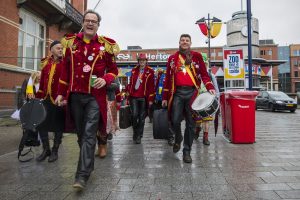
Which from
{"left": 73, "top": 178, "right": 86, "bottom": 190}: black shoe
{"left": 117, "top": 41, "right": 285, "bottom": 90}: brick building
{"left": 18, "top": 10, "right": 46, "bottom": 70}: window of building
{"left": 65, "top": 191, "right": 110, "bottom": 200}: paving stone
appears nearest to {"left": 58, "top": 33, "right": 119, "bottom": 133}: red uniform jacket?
{"left": 73, "top": 178, "right": 86, "bottom": 190}: black shoe

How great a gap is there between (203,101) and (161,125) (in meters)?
0.92

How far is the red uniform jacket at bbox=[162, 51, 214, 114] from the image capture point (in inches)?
212

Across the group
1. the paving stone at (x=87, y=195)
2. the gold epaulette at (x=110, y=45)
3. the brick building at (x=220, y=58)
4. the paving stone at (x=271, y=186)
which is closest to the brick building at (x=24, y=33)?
the gold epaulette at (x=110, y=45)

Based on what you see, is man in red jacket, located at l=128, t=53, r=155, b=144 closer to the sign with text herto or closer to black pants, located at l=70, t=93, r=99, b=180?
the sign with text herto

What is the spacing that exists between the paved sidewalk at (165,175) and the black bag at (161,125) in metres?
0.39

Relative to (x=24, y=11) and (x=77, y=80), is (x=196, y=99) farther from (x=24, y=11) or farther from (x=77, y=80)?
(x=24, y=11)

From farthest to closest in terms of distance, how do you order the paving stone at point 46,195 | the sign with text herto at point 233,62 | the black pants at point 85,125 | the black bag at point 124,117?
the sign with text herto at point 233,62 < the black bag at point 124,117 < the black pants at point 85,125 < the paving stone at point 46,195

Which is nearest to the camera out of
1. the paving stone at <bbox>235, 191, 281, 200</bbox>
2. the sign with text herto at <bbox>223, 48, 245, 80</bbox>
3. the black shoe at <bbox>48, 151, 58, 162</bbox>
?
the paving stone at <bbox>235, 191, 281, 200</bbox>

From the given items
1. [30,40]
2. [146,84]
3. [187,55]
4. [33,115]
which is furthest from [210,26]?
[33,115]

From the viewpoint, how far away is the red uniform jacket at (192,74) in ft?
17.7

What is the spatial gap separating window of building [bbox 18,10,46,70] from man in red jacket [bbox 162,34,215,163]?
34.9 feet

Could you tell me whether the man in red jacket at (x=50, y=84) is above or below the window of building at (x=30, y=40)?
below

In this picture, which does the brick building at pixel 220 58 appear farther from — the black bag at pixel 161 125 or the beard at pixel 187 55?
the beard at pixel 187 55

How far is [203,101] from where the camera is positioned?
5.21 metres
